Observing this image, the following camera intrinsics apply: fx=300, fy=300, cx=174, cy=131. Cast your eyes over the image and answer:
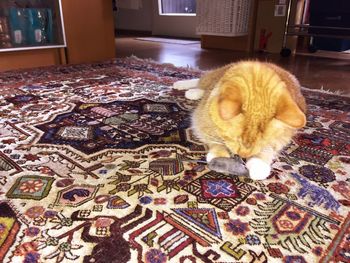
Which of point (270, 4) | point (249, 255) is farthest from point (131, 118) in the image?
point (270, 4)

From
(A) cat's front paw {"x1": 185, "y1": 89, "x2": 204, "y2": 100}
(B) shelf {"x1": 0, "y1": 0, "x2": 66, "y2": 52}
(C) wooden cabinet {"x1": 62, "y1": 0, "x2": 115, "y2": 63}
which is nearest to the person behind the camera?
(A) cat's front paw {"x1": 185, "y1": 89, "x2": 204, "y2": 100}

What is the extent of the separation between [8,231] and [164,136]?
718mm

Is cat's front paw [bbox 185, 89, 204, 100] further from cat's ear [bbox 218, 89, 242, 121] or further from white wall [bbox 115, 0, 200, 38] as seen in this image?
white wall [bbox 115, 0, 200, 38]

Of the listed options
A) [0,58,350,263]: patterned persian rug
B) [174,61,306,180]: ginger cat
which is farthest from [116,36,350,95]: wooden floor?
[174,61,306,180]: ginger cat

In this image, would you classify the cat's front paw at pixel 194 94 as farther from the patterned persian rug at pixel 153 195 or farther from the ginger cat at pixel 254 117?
the ginger cat at pixel 254 117

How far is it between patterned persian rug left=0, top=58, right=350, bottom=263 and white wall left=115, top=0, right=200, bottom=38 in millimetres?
4401

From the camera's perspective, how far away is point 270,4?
11.8 ft

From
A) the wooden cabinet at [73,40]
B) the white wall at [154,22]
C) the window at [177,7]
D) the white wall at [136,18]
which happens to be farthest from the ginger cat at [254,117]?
the white wall at [136,18]

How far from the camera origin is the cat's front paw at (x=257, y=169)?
97 cm

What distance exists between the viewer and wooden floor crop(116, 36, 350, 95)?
7.50ft

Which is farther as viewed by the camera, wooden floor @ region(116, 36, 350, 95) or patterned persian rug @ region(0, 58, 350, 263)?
wooden floor @ region(116, 36, 350, 95)

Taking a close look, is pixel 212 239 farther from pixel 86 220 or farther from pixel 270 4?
pixel 270 4

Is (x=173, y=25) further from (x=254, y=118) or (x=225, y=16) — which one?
(x=254, y=118)

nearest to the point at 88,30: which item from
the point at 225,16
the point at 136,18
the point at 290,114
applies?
the point at 225,16
